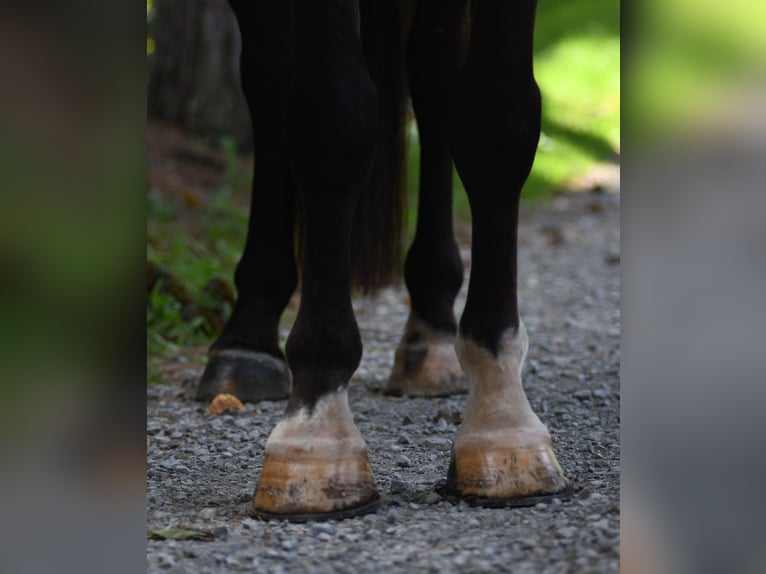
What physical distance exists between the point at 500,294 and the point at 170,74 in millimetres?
5342

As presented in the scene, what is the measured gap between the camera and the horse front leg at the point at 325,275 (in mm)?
1990

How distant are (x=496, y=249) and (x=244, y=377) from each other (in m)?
1.25

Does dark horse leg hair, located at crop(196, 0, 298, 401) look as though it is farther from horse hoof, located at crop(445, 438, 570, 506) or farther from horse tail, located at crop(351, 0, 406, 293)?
horse hoof, located at crop(445, 438, 570, 506)

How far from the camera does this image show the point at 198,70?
23.1 ft

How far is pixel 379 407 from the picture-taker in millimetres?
3127

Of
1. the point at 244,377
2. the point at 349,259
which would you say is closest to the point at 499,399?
the point at 349,259

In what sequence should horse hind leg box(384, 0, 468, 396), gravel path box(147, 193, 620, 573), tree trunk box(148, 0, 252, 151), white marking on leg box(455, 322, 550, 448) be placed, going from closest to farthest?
gravel path box(147, 193, 620, 573), white marking on leg box(455, 322, 550, 448), horse hind leg box(384, 0, 468, 396), tree trunk box(148, 0, 252, 151)

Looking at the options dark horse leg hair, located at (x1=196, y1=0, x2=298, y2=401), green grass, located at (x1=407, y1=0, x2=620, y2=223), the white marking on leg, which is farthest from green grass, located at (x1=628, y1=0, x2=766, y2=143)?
green grass, located at (x1=407, y1=0, x2=620, y2=223)

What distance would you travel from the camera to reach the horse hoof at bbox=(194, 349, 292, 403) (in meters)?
3.20

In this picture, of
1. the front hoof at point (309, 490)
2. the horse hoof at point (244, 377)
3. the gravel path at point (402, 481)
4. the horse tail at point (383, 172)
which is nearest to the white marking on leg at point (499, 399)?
the gravel path at point (402, 481)

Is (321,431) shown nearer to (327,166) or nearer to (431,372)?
(327,166)

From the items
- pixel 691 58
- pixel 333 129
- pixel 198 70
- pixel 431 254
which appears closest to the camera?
pixel 691 58

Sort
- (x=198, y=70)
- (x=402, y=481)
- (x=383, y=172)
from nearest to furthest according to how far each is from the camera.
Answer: (x=402, y=481)
(x=383, y=172)
(x=198, y=70)

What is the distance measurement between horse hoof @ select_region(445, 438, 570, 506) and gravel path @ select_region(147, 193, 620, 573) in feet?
0.11
